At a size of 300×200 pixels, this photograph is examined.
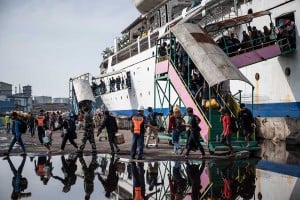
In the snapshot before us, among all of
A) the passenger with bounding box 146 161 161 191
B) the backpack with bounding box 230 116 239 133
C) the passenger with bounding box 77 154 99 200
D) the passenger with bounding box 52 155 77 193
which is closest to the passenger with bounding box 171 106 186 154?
the backpack with bounding box 230 116 239 133

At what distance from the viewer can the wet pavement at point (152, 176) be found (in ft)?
24.6

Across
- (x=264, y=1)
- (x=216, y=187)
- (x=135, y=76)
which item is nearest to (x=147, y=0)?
(x=135, y=76)

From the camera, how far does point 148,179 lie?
355 inches

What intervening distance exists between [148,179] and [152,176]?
0.42 metres

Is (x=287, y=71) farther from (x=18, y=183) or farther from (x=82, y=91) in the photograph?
(x=82, y=91)

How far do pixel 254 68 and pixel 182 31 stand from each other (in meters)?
6.15

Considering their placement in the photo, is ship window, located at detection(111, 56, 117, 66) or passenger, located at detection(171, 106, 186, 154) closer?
passenger, located at detection(171, 106, 186, 154)

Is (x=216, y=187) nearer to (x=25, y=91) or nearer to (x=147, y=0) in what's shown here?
(x=147, y=0)

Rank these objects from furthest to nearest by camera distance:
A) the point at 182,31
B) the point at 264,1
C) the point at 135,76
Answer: the point at 135,76, the point at 264,1, the point at 182,31

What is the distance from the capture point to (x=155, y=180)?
8.88m

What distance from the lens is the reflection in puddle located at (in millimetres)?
7426

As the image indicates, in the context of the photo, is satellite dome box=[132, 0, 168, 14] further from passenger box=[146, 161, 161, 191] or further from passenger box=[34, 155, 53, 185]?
passenger box=[146, 161, 161, 191]

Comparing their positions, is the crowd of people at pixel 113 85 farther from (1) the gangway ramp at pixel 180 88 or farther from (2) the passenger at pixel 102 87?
(1) the gangway ramp at pixel 180 88

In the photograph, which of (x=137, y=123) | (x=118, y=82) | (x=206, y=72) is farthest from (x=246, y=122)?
(x=118, y=82)
